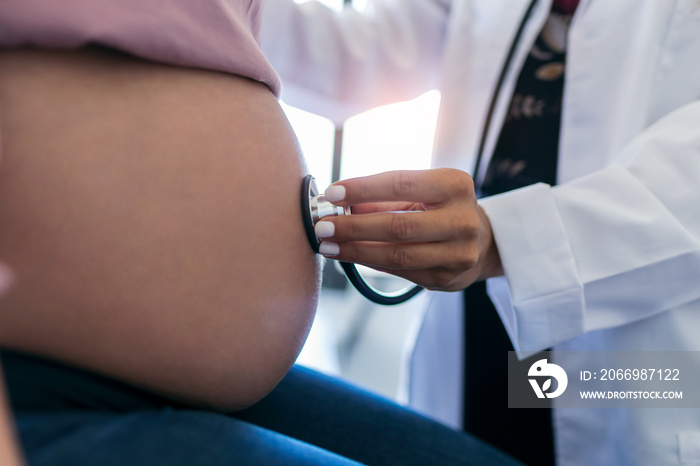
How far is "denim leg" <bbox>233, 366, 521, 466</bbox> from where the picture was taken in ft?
1.91

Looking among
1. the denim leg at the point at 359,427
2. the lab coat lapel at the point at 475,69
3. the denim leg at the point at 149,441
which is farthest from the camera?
the lab coat lapel at the point at 475,69

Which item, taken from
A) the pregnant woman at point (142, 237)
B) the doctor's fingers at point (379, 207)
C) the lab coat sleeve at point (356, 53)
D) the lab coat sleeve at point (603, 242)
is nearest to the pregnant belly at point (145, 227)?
the pregnant woman at point (142, 237)

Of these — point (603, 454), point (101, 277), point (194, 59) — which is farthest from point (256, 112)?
point (603, 454)

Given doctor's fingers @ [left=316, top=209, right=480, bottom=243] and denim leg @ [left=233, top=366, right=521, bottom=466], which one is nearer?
doctor's fingers @ [left=316, top=209, right=480, bottom=243]

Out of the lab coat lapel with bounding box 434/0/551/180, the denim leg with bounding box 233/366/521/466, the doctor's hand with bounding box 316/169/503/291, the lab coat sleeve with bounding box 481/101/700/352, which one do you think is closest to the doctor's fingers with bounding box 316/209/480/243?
the doctor's hand with bounding box 316/169/503/291

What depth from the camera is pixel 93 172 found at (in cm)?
36

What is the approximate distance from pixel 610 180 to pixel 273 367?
1.77ft

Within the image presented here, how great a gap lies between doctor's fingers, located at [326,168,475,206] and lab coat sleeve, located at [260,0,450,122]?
2.23 feet

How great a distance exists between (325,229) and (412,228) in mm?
Answer: 93

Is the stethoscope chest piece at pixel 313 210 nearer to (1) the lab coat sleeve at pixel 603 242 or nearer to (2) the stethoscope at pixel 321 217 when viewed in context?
(2) the stethoscope at pixel 321 217

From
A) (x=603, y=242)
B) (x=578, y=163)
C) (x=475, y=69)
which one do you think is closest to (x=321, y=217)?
(x=603, y=242)

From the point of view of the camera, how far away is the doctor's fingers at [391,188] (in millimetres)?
460

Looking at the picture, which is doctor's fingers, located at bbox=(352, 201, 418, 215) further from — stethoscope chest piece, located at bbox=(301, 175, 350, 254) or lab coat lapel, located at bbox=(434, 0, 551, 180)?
lab coat lapel, located at bbox=(434, 0, 551, 180)

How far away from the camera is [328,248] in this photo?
1.55 feet
